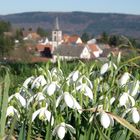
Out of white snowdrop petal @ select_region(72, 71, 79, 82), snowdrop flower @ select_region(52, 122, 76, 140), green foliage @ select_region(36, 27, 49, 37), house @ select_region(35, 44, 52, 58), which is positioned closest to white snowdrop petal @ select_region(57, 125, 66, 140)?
snowdrop flower @ select_region(52, 122, 76, 140)

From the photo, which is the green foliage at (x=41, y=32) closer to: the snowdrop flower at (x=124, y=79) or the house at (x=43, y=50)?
the house at (x=43, y=50)

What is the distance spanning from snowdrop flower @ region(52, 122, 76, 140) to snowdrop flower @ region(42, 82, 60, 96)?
182 mm

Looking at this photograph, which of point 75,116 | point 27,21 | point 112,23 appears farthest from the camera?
point 27,21

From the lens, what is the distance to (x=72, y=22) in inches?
7441

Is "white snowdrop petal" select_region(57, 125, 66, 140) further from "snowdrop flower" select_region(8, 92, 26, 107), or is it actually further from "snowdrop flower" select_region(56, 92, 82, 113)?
"snowdrop flower" select_region(8, 92, 26, 107)

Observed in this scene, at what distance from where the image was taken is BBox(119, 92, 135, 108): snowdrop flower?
214 centimetres

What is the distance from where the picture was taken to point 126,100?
84.8 inches

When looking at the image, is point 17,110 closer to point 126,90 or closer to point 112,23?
point 126,90

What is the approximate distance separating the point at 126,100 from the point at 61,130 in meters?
0.33

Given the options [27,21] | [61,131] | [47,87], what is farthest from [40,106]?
[27,21]

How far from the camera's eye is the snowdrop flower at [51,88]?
217cm

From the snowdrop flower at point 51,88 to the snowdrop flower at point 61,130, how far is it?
18 centimetres

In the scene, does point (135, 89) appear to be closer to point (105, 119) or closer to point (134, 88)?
point (134, 88)

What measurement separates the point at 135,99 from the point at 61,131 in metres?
0.47
